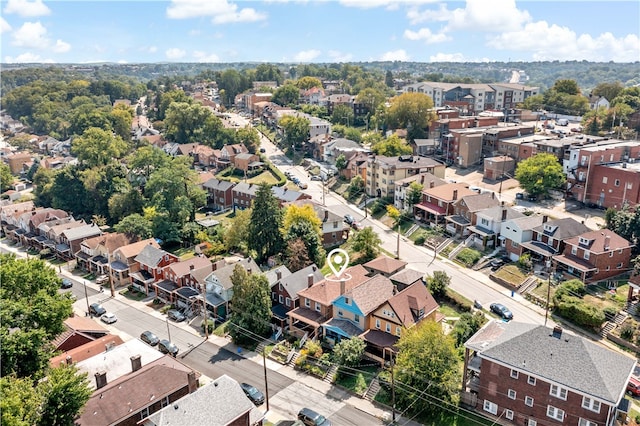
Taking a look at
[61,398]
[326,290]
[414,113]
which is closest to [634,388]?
[326,290]

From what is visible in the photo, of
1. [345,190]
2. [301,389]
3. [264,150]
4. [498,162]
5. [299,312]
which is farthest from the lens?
[264,150]

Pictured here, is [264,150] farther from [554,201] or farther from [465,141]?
[554,201]

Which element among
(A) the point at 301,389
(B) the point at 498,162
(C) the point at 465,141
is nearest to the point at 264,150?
(C) the point at 465,141

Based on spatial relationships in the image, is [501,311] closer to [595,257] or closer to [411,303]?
[411,303]

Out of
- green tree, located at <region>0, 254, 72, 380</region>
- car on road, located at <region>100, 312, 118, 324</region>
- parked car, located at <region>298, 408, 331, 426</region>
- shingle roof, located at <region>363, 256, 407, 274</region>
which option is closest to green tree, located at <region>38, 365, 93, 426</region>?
green tree, located at <region>0, 254, 72, 380</region>

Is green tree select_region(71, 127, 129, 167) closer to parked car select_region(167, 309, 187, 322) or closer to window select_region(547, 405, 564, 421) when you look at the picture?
parked car select_region(167, 309, 187, 322)

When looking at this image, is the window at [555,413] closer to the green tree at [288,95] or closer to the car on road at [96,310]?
the car on road at [96,310]
